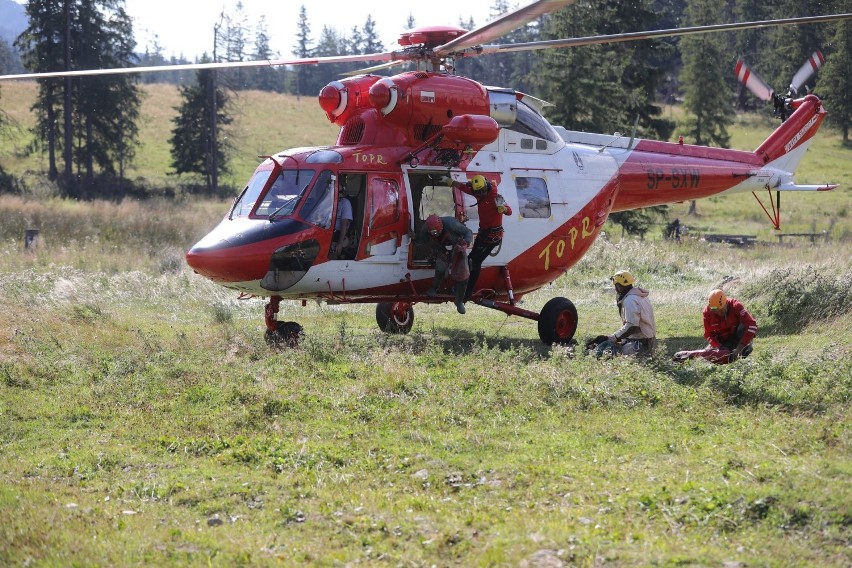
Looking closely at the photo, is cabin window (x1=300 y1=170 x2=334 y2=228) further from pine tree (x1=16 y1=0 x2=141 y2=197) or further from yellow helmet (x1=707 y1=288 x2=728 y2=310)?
pine tree (x1=16 y1=0 x2=141 y2=197)

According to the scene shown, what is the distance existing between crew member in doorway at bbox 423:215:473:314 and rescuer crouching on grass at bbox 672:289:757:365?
320 centimetres

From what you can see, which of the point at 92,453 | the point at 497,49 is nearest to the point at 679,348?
the point at 497,49

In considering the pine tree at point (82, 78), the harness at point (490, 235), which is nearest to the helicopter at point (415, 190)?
the harness at point (490, 235)

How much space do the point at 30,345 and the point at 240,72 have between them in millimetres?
98215

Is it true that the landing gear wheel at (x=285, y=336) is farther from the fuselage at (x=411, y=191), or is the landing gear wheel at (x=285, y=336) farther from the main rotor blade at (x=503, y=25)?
the main rotor blade at (x=503, y=25)

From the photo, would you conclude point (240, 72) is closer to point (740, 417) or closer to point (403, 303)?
point (403, 303)

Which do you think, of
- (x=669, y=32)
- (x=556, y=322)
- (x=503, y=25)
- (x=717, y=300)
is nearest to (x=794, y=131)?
(x=556, y=322)

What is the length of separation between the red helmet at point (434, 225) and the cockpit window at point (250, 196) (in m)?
2.32

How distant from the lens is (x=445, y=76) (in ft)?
45.3

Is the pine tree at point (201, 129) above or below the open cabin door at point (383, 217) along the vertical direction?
above

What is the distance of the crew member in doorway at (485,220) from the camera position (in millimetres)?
13516

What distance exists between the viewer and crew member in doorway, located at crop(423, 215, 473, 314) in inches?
527

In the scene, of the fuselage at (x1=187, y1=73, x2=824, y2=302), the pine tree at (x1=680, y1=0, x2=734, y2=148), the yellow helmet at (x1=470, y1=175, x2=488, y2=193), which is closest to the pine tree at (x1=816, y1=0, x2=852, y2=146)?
the pine tree at (x1=680, y1=0, x2=734, y2=148)

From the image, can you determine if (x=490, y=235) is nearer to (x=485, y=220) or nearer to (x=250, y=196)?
(x=485, y=220)
